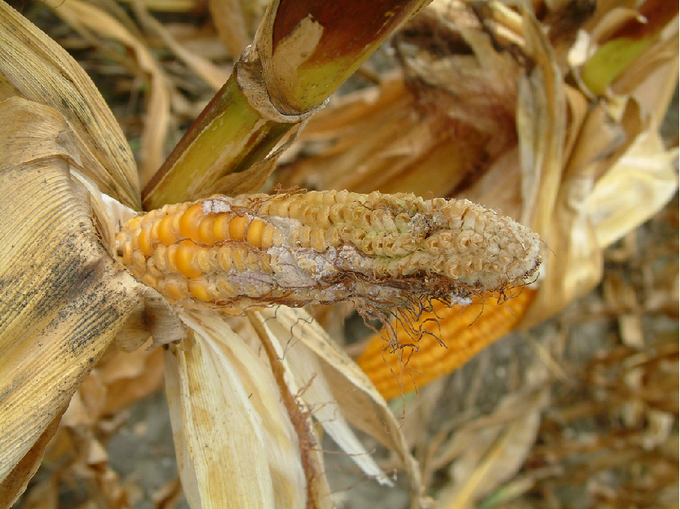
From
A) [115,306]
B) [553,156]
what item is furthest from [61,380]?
[553,156]

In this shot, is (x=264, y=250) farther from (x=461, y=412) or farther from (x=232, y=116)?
(x=461, y=412)

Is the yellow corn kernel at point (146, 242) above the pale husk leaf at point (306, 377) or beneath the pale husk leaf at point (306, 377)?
above

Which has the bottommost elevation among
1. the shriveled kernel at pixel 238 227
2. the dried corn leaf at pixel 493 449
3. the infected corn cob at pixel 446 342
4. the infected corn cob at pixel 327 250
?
the dried corn leaf at pixel 493 449

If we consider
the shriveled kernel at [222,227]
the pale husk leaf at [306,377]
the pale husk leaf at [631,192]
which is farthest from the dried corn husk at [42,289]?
the pale husk leaf at [631,192]

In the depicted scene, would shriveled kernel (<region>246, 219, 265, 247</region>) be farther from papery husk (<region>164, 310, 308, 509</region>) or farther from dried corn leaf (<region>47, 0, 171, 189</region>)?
dried corn leaf (<region>47, 0, 171, 189</region>)

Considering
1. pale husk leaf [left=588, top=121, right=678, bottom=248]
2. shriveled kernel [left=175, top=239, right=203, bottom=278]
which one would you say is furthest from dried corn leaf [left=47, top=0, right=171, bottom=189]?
pale husk leaf [left=588, top=121, right=678, bottom=248]

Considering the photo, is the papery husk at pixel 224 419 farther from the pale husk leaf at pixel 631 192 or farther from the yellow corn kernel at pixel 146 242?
the pale husk leaf at pixel 631 192

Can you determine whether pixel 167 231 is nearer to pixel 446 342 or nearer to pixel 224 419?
pixel 224 419
